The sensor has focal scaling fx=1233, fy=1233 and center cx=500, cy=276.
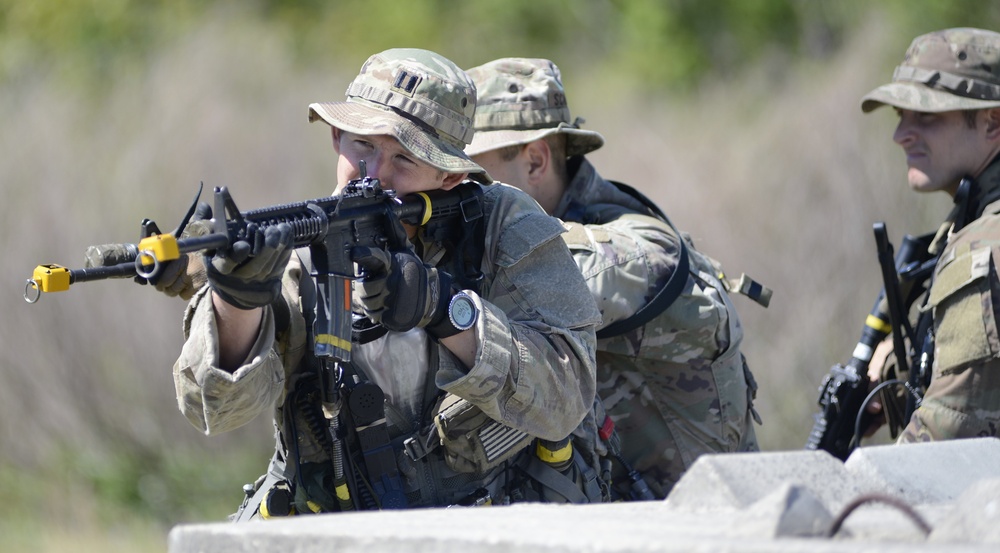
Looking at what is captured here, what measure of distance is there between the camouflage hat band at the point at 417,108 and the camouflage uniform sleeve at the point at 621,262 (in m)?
0.77

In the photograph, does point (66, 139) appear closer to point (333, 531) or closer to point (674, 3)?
point (333, 531)

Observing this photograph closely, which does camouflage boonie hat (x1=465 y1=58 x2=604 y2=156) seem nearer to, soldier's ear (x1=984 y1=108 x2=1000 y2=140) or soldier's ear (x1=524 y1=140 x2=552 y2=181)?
soldier's ear (x1=524 y1=140 x2=552 y2=181)

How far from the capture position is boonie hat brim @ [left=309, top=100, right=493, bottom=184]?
10.4 ft

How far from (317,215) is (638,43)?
45.1ft

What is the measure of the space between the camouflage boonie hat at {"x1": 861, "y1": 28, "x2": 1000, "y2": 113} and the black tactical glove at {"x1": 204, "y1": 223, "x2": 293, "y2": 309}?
9.41ft

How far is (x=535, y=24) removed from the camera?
1658 cm

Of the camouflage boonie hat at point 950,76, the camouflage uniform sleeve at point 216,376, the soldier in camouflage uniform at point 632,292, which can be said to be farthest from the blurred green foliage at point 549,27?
the camouflage uniform sleeve at point 216,376

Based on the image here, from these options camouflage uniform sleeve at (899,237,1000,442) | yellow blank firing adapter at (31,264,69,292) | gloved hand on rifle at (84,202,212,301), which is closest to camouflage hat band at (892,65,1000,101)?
camouflage uniform sleeve at (899,237,1000,442)

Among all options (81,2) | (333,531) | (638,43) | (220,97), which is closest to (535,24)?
(638,43)

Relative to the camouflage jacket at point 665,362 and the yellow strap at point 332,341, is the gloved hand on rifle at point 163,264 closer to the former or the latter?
the yellow strap at point 332,341

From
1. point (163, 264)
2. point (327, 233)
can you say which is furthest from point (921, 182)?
point (163, 264)

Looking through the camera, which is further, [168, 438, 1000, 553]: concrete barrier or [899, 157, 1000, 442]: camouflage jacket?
[899, 157, 1000, 442]: camouflage jacket

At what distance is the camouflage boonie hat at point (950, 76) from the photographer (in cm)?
464

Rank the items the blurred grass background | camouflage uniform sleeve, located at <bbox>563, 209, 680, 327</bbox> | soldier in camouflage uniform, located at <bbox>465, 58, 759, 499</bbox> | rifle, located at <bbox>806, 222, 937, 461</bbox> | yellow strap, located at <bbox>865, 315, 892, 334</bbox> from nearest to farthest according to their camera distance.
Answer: camouflage uniform sleeve, located at <bbox>563, 209, 680, 327</bbox>
soldier in camouflage uniform, located at <bbox>465, 58, 759, 499</bbox>
rifle, located at <bbox>806, 222, 937, 461</bbox>
yellow strap, located at <bbox>865, 315, 892, 334</bbox>
the blurred grass background
